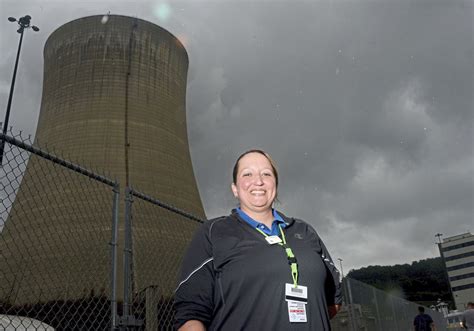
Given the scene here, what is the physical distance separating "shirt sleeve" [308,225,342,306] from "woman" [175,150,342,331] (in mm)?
107

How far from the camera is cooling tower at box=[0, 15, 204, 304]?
1160 cm

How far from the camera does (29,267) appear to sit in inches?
452

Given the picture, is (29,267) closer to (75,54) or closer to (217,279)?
(75,54)

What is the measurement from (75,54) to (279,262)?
13933 millimetres

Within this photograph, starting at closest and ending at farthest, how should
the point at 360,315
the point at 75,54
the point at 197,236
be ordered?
1. the point at 197,236
2. the point at 360,315
3. the point at 75,54

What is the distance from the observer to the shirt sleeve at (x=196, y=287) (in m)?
1.21

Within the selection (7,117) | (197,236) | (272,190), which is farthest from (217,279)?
(7,117)

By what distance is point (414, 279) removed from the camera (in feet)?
247

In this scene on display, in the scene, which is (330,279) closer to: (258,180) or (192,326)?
(258,180)

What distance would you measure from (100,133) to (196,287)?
12058mm

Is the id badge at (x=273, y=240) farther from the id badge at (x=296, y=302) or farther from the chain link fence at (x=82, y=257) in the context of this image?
the chain link fence at (x=82, y=257)

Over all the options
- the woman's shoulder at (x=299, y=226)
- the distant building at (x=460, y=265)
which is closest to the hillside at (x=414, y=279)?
the distant building at (x=460, y=265)

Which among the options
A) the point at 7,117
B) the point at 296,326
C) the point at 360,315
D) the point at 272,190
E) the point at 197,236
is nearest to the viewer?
the point at 296,326

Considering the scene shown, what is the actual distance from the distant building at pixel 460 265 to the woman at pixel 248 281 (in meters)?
74.7
